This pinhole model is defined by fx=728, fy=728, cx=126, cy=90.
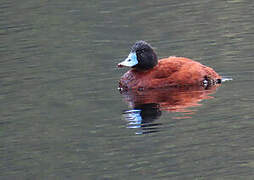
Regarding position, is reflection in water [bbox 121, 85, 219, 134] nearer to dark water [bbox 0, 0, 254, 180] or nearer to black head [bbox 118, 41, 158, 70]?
dark water [bbox 0, 0, 254, 180]

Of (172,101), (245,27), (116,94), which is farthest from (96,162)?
(245,27)

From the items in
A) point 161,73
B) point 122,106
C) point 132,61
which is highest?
point 132,61

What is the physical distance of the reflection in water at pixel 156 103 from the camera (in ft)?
37.1

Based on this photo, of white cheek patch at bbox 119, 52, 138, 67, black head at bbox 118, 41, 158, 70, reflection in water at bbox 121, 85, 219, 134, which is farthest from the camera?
white cheek patch at bbox 119, 52, 138, 67

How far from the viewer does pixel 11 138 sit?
36.0ft

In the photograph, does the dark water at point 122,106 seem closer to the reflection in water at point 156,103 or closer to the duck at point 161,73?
the reflection in water at point 156,103

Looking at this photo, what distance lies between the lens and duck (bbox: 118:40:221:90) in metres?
13.7

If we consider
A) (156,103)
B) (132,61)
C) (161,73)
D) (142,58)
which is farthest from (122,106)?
(132,61)

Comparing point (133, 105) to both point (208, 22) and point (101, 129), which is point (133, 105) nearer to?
point (101, 129)

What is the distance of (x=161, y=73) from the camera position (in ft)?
45.6

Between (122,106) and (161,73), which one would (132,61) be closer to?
(161,73)

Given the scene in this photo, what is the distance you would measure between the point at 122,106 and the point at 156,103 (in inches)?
23.6

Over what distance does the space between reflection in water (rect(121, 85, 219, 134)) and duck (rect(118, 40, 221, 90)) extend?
163 mm

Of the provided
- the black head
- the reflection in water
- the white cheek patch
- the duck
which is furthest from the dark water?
the black head
